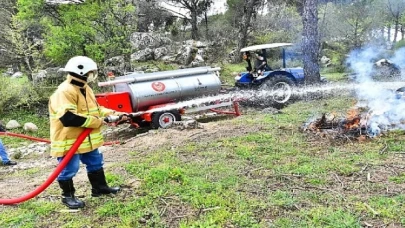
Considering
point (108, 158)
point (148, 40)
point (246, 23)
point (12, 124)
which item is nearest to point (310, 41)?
point (108, 158)

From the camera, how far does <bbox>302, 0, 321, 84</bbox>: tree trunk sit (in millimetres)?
10438

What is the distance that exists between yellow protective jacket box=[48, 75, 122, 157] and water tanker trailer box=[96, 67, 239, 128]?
4.70 meters

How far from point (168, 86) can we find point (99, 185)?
213 inches

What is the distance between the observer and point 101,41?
42.8 feet

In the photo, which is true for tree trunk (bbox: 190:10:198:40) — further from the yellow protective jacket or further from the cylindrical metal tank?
the yellow protective jacket

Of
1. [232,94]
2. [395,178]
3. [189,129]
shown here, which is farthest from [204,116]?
[395,178]

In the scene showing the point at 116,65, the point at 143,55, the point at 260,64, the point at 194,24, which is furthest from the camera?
the point at 194,24

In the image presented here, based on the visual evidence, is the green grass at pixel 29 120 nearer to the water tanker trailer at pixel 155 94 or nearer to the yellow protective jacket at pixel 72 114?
the water tanker trailer at pixel 155 94

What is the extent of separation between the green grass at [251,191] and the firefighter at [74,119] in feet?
1.30

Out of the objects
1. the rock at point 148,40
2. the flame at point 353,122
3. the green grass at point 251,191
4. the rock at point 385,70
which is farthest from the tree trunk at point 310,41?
the rock at point 148,40

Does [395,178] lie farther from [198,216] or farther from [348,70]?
[348,70]

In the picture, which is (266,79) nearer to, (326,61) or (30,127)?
(30,127)

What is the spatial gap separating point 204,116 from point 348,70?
9260mm

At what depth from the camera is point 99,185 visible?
408 centimetres
